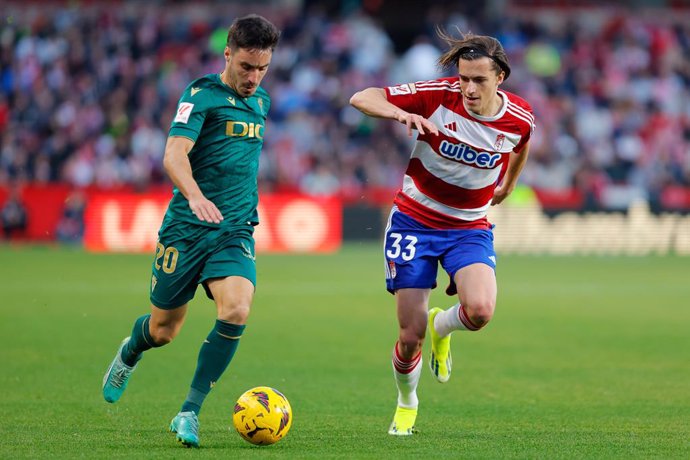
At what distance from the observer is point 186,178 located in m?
6.23

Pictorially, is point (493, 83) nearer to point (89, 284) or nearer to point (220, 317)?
point (220, 317)

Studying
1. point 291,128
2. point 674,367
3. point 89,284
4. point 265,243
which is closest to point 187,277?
point 674,367


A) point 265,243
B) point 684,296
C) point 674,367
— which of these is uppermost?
point 674,367

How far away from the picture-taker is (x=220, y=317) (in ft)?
21.3

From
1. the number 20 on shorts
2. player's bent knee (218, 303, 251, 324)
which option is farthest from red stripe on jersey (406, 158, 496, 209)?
the number 20 on shorts

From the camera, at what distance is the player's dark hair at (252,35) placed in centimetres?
648

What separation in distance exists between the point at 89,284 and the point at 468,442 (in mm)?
10683

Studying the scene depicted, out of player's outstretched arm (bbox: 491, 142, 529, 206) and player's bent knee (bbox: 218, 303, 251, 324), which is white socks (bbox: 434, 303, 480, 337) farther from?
player's bent knee (bbox: 218, 303, 251, 324)

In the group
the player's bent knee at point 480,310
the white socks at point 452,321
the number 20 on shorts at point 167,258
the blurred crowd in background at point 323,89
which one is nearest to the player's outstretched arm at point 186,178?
the number 20 on shorts at point 167,258

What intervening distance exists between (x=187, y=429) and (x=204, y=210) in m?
1.20

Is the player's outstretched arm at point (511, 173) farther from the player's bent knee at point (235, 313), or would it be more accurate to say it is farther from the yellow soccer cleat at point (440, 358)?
the player's bent knee at point (235, 313)

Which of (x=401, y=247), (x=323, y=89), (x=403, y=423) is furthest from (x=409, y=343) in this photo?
(x=323, y=89)

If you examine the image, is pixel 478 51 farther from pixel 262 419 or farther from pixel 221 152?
pixel 262 419

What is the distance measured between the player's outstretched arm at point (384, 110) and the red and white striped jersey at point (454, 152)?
132mm
